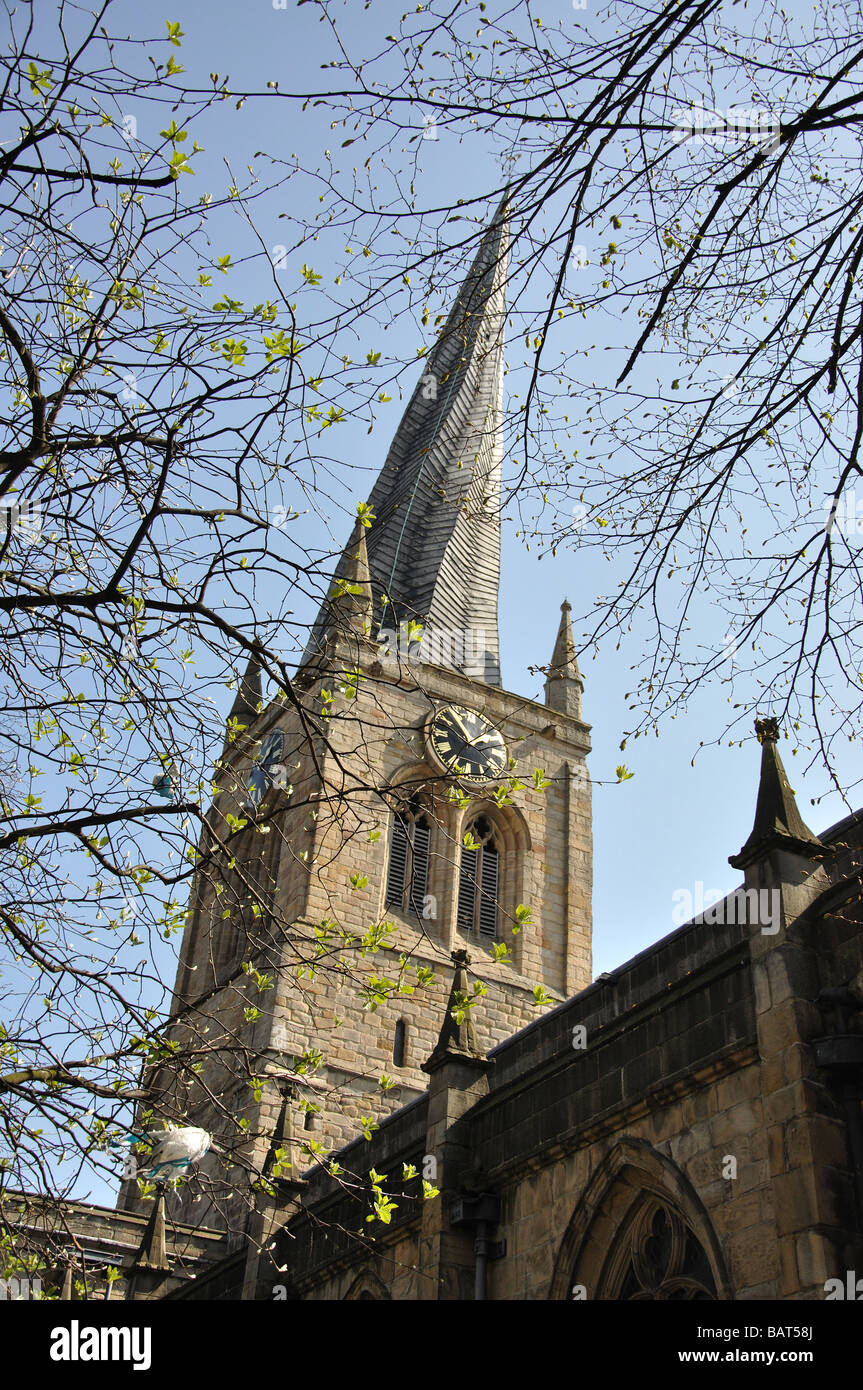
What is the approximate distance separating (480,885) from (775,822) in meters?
21.3

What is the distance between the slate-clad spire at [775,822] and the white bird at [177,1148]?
397 centimetres

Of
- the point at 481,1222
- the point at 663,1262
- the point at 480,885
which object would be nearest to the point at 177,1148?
the point at 663,1262

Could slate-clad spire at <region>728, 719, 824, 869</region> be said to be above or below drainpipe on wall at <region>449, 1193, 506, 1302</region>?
above

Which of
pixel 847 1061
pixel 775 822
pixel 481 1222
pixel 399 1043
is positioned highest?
pixel 399 1043

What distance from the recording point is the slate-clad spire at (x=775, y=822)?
31.7 ft

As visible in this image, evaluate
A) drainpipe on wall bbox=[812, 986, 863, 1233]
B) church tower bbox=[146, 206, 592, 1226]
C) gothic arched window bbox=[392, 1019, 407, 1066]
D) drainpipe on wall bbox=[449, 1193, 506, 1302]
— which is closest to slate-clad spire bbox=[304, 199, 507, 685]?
church tower bbox=[146, 206, 592, 1226]

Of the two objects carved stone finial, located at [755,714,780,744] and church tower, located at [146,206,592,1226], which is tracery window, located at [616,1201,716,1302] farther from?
church tower, located at [146,206,592,1226]

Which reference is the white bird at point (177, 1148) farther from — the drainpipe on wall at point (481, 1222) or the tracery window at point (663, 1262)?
the drainpipe on wall at point (481, 1222)

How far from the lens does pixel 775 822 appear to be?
9.80 m

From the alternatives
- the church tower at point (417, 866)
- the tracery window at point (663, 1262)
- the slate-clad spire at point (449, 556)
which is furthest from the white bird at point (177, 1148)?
the slate-clad spire at point (449, 556)

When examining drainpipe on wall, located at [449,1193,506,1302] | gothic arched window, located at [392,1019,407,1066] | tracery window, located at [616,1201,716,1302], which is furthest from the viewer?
gothic arched window, located at [392,1019,407,1066]

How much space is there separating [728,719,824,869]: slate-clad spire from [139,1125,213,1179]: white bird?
13.0 feet

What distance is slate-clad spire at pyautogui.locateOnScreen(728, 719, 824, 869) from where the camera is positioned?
965 centimetres

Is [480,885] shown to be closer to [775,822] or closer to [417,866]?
[417,866]
